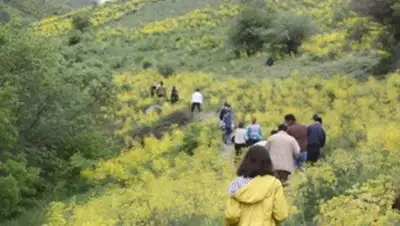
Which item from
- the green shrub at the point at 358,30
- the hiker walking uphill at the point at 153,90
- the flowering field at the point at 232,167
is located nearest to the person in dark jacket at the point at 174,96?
the flowering field at the point at 232,167

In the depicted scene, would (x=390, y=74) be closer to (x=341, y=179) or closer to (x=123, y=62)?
(x=341, y=179)

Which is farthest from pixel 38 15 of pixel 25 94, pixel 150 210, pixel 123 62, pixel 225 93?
pixel 150 210

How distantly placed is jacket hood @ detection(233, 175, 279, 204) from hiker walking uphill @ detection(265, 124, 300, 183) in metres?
5.45

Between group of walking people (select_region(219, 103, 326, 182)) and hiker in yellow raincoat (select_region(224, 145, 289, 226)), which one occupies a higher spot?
hiker in yellow raincoat (select_region(224, 145, 289, 226))

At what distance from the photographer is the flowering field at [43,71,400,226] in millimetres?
9789

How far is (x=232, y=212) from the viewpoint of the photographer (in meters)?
6.72

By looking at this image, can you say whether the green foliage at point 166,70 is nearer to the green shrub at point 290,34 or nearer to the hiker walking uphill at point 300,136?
the green shrub at point 290,34

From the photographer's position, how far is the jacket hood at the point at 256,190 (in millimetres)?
6613

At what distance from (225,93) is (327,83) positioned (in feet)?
17.0

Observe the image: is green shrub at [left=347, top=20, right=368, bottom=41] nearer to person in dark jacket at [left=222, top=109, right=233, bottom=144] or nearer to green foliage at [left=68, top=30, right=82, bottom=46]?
person in dark jacket at [left=222, top=109, right=233, bottom=144]

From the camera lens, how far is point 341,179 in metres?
10.3

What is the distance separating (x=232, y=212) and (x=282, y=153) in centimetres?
562

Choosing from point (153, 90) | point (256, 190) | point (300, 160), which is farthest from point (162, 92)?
point (256, 190)

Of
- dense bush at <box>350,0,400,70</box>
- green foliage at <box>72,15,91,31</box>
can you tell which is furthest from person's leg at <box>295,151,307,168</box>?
green foliage at <box>72,15,91,31</box>
